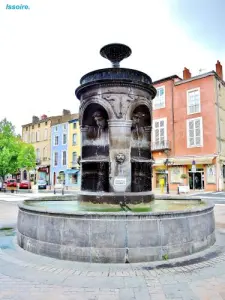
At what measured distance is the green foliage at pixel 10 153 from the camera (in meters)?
35.2

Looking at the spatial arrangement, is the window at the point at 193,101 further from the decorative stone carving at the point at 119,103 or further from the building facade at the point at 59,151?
the decorative stone carving at the point at 119,103

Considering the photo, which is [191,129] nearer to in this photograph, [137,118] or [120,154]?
[137,118]

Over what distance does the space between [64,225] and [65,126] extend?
136 ft

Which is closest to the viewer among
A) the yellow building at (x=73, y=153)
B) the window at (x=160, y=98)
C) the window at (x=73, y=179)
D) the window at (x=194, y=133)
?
the window at (x=194, y=133)

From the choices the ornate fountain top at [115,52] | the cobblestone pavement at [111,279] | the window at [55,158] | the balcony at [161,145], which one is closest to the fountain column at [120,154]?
the ornate fountain top at [115,52]

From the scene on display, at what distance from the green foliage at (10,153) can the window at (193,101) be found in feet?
74.7

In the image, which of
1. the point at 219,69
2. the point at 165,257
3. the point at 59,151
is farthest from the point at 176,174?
the point at 165,257

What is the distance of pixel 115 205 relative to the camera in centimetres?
758

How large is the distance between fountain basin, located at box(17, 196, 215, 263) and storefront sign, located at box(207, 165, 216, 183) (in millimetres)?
24744

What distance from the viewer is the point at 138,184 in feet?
27.2

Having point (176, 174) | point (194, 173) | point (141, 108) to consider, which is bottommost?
Result: point (176, 174)

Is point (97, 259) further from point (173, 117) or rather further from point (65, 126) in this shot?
point (65, 126)

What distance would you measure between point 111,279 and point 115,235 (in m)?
0.98

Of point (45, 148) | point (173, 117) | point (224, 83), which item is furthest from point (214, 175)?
point (45, 148)
